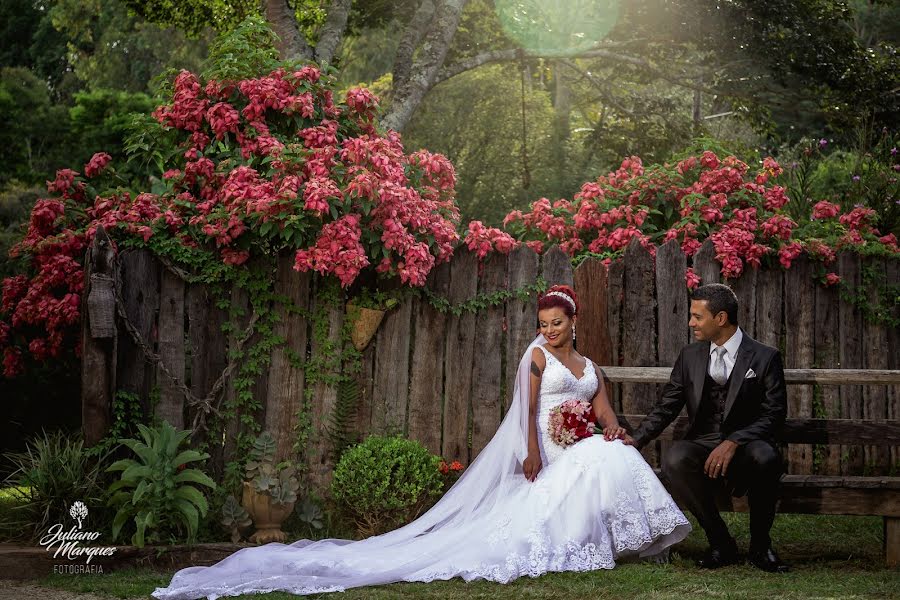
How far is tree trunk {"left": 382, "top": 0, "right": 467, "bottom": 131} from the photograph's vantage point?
11773 millimetres

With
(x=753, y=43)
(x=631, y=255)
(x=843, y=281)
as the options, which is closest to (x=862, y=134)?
(x=753, y=43)

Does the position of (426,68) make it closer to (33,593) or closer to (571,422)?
(571,422)

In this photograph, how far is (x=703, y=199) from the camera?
7.87 metres

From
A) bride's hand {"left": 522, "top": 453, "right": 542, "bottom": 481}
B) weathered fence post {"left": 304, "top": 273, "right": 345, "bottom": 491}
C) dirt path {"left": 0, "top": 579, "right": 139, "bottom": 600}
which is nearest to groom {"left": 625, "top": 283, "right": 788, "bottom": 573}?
bride's hand {"left": 522, "top": 453, "right": 542, "bottom": 481}

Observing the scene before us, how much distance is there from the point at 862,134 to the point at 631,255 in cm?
617

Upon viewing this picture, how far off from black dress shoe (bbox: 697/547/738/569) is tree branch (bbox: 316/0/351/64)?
7.86 metres

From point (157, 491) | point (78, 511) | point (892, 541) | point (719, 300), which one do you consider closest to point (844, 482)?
point (892, 541)

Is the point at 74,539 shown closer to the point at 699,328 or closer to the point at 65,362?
the point at 65,362

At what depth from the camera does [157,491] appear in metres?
6.09

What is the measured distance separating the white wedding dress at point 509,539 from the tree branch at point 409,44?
7.02 m

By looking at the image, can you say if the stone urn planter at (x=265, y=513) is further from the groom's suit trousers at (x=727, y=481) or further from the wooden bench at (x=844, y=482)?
the wooden bench at (x=844, y=482)

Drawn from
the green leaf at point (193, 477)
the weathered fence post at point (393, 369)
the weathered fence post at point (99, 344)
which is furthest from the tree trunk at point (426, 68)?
the green leaf at point (193, 477)

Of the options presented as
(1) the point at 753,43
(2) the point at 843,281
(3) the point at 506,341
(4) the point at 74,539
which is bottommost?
(4) the point at 74,539

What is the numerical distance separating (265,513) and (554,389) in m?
2.05
